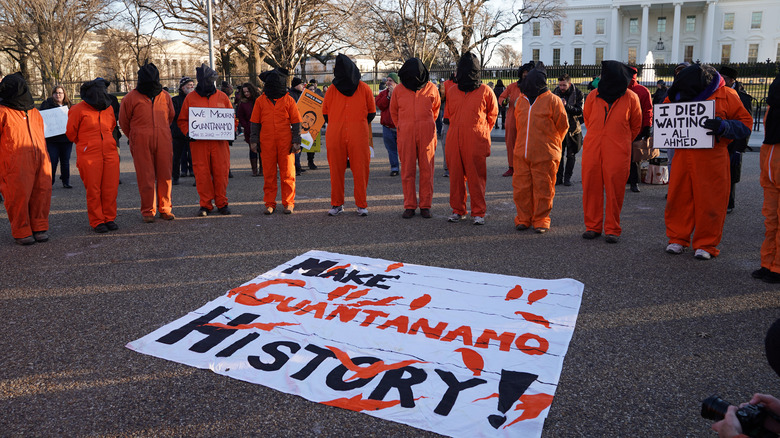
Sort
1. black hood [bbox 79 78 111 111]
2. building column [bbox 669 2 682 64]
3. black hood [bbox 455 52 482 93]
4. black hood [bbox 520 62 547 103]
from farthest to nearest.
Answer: building column [bbox 669 2 682 64] → black hood [bbox 455 52 482 93] → black hood [bbox 79 78 111 111] → black hood [bbox 520 62 547 103]

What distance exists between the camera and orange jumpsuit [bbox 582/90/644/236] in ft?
20.6

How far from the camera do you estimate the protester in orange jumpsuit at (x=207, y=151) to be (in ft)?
26.1

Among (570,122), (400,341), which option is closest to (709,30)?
(570,122)

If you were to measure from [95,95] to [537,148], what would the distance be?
17.4 ft

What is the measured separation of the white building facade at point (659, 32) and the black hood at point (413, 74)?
6062 centimetres

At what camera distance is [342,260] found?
19.6 ft

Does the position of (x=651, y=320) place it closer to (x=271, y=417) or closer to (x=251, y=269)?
(x=271, y=417)

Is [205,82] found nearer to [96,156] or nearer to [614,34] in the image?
[96,156]

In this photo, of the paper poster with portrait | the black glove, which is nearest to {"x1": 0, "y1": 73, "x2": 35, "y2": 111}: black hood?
the paper poster with portrait

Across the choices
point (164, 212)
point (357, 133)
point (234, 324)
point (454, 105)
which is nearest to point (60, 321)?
point (234, 324)

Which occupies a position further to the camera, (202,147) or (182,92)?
(182,92)

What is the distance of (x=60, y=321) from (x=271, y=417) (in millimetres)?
2339

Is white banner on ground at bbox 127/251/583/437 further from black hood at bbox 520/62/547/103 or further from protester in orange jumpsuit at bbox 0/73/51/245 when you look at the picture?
protester in orange jumpsuit at bbox 0/73/51/245

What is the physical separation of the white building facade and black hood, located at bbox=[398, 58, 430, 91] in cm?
6062
